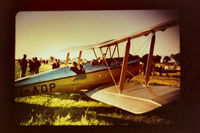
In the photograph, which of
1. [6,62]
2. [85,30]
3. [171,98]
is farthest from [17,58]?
[171,98]

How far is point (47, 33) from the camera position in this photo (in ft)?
9.77

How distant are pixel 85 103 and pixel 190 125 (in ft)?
3.88

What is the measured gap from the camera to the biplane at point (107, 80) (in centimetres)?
285

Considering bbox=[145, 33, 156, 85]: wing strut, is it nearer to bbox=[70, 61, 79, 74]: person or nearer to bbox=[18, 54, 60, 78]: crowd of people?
bbox=[70, 61, 79, 74]: person

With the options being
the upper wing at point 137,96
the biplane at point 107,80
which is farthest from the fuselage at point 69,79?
the upper wing at point 137,96

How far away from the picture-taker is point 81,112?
2904 mm

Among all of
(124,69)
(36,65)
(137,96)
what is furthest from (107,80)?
(36,65)

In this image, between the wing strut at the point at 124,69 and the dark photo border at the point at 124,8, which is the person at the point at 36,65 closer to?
the dark photo border at the point at 124,8

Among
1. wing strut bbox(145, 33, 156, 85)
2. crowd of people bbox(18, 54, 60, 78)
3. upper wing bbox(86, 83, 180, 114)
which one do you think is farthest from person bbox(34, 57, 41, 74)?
wing strut bbox(145, 33, 156, 85)

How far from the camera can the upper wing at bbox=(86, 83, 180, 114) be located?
2762mm

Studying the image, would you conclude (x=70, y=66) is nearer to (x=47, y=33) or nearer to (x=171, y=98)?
(x=47, y=33)

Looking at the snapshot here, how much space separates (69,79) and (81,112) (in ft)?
1.31

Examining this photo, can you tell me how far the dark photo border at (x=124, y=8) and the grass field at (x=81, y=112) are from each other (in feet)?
0.23

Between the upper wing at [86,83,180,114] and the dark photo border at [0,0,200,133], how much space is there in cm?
22
